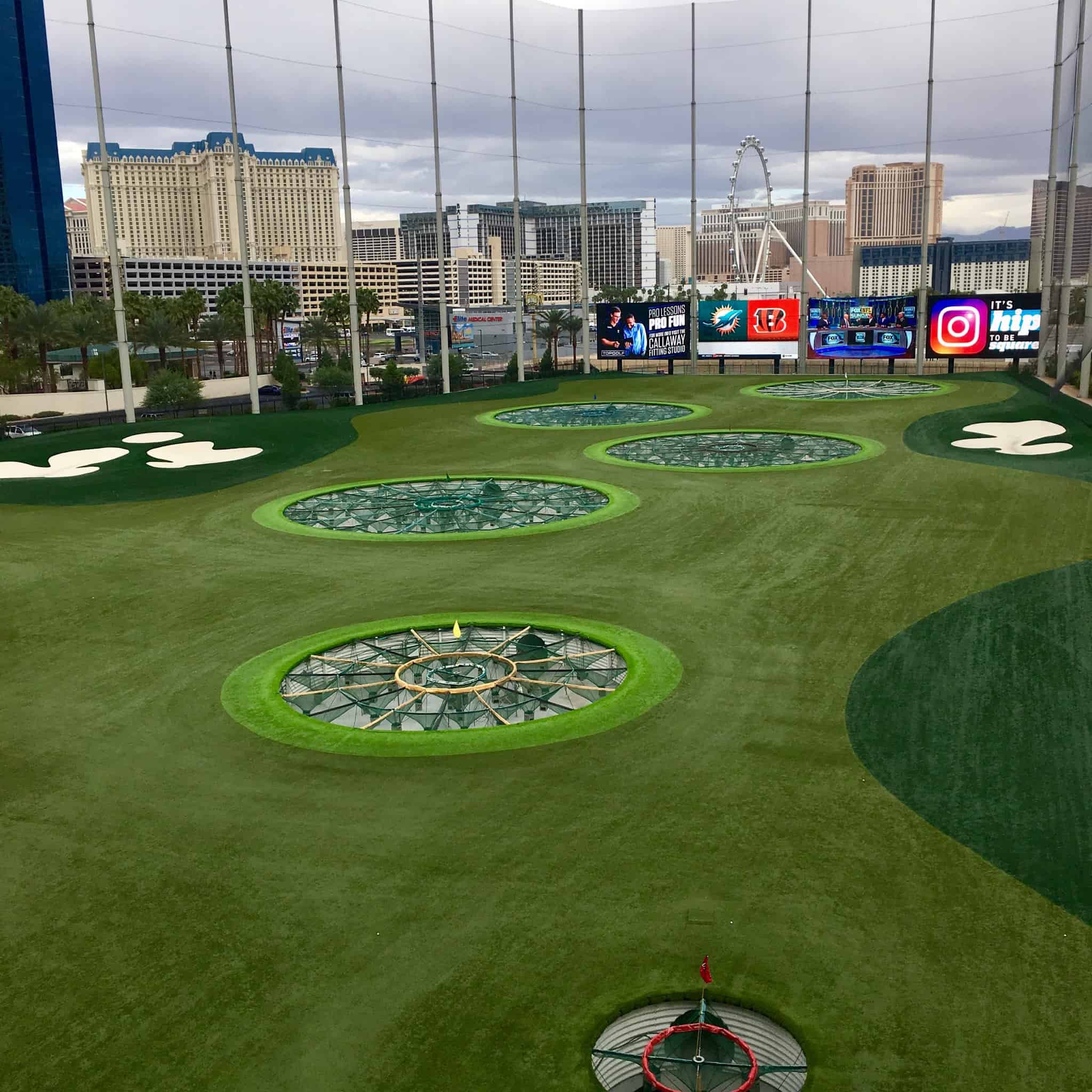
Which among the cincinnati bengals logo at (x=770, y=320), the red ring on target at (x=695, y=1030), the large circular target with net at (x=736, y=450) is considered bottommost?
the red ring on target at (x=695, y=1030)

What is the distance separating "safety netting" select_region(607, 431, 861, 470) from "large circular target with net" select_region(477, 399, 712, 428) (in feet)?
16.4

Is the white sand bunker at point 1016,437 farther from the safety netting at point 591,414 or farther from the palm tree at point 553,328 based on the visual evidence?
the palm tree at point 553,328

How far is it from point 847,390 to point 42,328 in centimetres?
5954

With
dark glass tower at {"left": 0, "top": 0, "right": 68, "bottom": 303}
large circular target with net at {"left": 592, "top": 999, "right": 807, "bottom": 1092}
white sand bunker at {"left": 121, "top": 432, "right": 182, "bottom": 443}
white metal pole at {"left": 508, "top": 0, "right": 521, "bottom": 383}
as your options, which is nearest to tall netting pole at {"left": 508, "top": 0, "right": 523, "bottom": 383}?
white metal pole at {"left": 508, "top": 0, "right": 521, "bottom": 383}

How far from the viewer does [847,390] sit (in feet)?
180

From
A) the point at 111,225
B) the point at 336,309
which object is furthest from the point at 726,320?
the point at 336,309

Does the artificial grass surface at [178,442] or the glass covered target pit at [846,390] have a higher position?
the glass covered target pit at [846,390]

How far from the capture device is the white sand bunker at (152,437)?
40.8 m

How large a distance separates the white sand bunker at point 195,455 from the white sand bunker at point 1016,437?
24.9 metres

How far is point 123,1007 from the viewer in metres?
9.17

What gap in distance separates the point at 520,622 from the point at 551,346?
85107 millimetres

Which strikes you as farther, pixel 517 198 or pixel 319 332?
pixel 319 332

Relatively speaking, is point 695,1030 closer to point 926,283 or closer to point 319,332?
point 926,283

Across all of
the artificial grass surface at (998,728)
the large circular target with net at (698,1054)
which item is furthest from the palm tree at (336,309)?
the large circular target with net at (698,1054)
